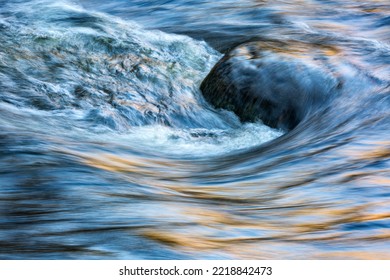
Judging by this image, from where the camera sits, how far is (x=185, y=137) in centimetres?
613

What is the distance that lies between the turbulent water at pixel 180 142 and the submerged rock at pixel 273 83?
84 mm

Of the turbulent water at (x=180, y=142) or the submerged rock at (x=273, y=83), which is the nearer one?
the turbulent water at (x=180, y=142)

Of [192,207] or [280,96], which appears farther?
[280,96]

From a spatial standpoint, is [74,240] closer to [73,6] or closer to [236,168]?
[236,168]

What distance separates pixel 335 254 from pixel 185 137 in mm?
2819

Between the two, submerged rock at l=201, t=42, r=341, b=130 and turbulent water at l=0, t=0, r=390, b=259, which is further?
submerged rock at l=201, t=42, r=341, b=130

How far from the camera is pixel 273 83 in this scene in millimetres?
6543

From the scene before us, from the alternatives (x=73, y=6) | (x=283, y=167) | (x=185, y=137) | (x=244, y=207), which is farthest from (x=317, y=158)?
(x=73, y=6)

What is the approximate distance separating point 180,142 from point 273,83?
1011mm

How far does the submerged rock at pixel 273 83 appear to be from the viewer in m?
6.29

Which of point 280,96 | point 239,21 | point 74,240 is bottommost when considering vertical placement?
point 74,240

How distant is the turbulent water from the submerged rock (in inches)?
3.3

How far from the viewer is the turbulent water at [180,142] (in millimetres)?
3635

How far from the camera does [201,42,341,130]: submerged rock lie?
20.6 feet
